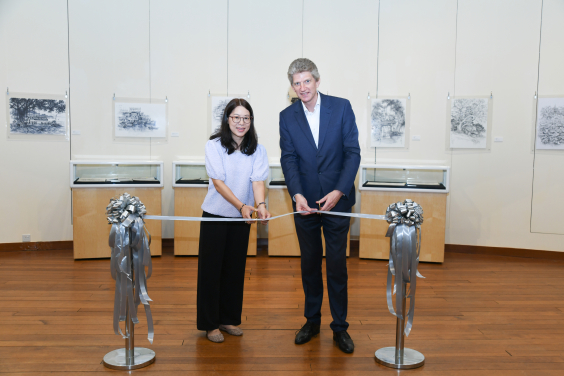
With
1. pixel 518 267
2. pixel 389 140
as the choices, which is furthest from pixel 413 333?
pixel 389 140

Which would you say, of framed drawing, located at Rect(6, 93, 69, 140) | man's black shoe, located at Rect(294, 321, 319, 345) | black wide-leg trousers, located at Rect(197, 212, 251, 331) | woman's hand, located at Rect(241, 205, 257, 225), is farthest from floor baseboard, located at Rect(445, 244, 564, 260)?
framed drawing, located at Rect(6, 93, 69, 140)

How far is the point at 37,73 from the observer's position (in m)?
6.10

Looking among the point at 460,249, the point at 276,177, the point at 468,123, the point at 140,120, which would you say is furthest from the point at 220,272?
the point at 468,123

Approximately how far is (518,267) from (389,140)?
2.26m

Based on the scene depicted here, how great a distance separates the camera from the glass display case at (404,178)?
5762 millimetres

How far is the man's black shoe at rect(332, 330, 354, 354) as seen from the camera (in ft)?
10.0

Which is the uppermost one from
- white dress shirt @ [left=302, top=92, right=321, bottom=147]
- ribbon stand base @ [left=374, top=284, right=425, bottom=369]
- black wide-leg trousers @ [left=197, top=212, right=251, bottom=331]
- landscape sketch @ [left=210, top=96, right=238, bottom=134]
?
landscape sketch @ [left=210, top=96, right=238, bottom=134]

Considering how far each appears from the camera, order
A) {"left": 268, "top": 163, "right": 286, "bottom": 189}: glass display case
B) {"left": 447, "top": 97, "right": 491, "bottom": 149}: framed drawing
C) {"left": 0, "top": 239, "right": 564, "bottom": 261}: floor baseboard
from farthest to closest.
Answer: {"left": 447, "top": 97, "right": 491, "bottom": 149}: framed drawing → {"left": 0, "top": 239, "right": 564, "bottom": 261}: floor baseboard → {"left": 268, "top": 163, "right": 286, "bottom": 189}: glass display case

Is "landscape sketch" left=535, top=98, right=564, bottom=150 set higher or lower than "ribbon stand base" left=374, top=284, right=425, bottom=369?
higher

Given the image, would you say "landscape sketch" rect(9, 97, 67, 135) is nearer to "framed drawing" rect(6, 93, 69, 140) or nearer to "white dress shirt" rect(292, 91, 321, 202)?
"framed drawing" rect(6, 93, 69, 140)

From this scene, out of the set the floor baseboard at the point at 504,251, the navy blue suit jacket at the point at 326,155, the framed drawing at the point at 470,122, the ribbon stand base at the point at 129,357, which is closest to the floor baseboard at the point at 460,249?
the floor baseboard at the point at 504,251

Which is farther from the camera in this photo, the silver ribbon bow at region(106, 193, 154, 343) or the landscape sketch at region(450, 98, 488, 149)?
the landscape sketch at region(450, 98, 488, 149)

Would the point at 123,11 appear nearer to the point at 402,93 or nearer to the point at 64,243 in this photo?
the point at 64,243

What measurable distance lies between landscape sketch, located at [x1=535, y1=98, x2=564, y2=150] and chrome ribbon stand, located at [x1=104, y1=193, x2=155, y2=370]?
5.34 m
